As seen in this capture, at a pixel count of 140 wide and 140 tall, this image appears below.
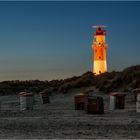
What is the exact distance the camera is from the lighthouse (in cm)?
7025

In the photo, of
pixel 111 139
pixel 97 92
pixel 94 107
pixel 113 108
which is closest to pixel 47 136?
pixel 111 139

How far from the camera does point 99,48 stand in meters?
71.0

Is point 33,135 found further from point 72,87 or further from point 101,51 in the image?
point 101,51

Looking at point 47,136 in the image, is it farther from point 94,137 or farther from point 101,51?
point 101,51

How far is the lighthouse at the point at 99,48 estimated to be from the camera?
70.2 metres

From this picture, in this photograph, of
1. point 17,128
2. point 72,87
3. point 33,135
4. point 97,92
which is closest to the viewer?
point 33,135

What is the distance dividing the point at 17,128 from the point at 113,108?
10337 millimetres

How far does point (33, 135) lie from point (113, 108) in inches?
478

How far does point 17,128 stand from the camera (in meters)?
17.8

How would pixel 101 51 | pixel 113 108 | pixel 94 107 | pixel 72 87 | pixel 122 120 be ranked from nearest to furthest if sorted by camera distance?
pixel 122 120
pixel 94 107
pixel 113 108
pixel 72 87
pixel 101 51

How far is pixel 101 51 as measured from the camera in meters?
71.3

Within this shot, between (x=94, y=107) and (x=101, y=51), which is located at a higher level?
(x=101, y=51)

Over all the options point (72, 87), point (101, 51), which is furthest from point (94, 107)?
point (101, 51)

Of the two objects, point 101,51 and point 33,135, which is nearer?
point 33,135
